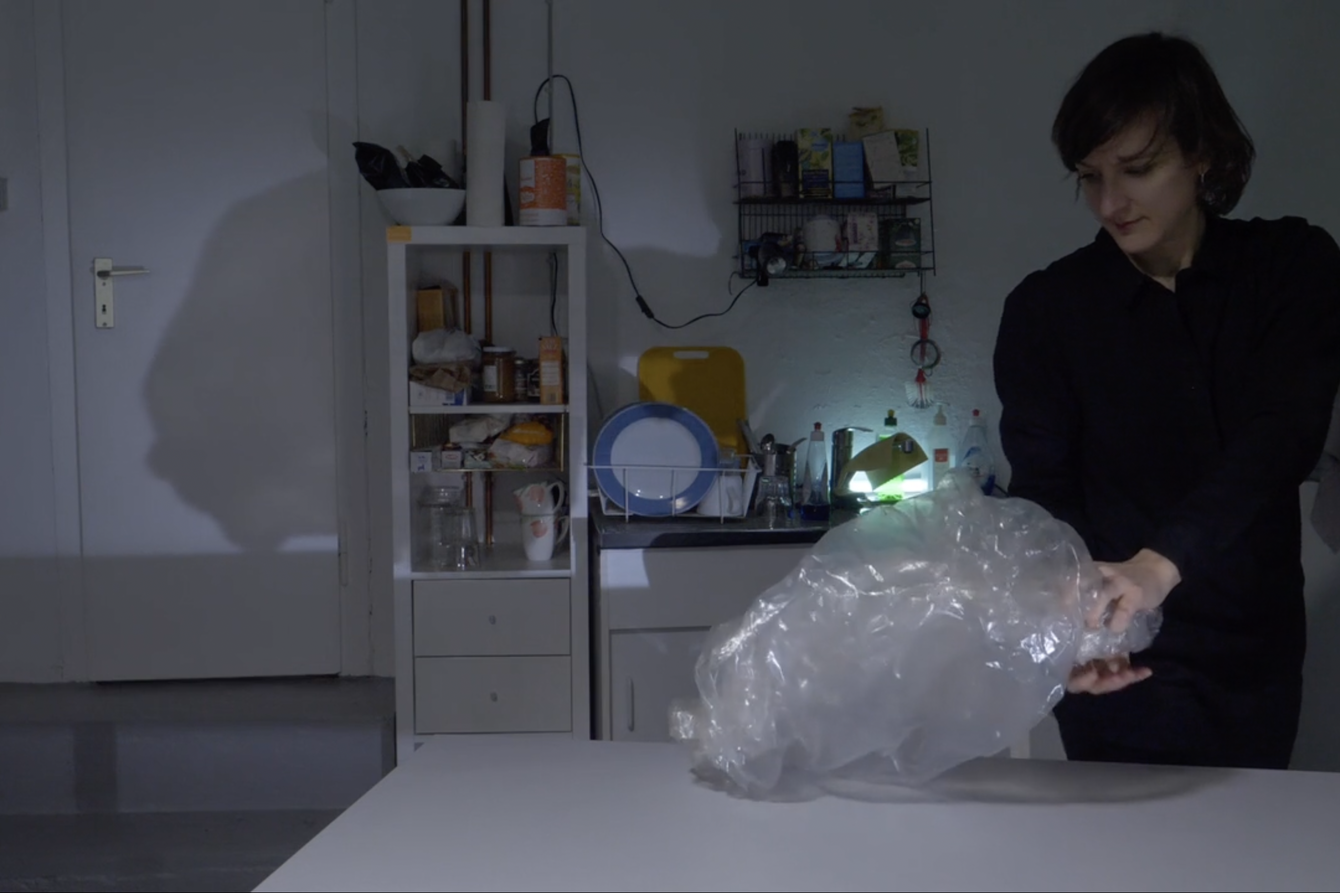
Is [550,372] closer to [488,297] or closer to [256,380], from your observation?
[488,297]

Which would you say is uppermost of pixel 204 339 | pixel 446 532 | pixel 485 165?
pixel 485 165

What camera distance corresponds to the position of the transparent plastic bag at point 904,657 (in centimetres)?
109

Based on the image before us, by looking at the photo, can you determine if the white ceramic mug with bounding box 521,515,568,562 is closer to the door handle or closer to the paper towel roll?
the paper towel roll

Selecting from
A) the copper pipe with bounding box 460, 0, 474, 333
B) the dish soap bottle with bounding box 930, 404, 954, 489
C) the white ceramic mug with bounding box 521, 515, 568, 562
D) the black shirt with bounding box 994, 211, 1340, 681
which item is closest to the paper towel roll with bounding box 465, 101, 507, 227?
the copper pipe with bounding box 460, 0, 474, 333

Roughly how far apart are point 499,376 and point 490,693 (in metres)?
0.72

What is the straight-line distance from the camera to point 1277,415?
1221 millimetres

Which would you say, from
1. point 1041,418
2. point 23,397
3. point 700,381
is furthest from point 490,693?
point 1041,418

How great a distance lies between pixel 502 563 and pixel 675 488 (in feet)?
1.41

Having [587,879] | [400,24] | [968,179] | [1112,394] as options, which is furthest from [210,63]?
[587,879]

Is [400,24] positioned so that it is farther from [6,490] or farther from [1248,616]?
[1248,616]

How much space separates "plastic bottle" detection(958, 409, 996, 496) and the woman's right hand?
6.00ft

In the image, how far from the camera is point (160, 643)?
304cm

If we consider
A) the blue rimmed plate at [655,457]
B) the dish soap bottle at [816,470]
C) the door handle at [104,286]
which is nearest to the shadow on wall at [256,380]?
the door handle at [104,286]

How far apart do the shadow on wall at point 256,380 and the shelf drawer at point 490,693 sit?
2.04 ft
